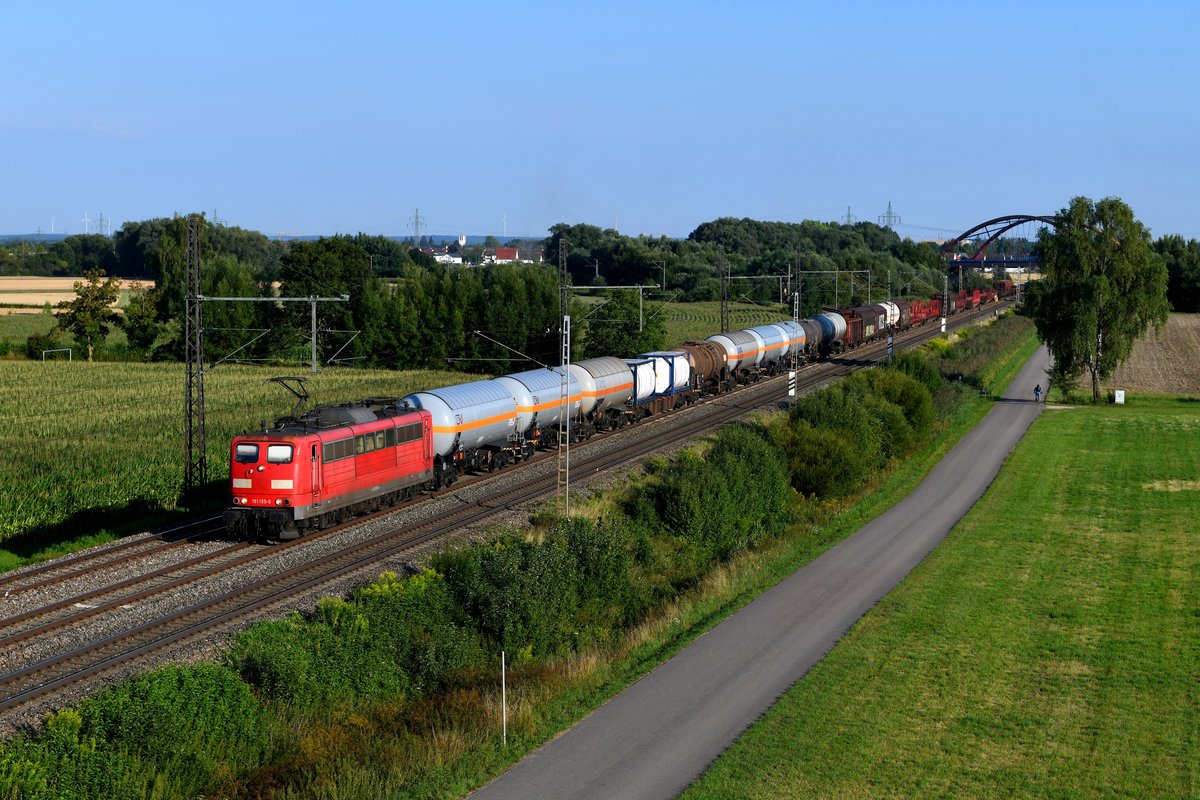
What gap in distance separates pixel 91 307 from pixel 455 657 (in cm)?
8878

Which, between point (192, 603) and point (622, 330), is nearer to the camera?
point (192, 603)

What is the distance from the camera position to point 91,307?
102062mm

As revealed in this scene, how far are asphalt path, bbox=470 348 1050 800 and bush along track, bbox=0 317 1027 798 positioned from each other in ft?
2.15

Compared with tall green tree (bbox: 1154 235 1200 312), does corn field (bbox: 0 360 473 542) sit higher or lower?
lower

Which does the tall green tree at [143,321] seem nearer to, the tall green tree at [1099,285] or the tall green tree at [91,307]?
the tall green tree at [91,307]

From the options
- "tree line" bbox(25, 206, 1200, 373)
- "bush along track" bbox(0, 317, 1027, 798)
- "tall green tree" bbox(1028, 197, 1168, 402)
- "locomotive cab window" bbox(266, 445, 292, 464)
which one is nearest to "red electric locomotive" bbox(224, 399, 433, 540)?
"locomotive cab window" bbox(266, 445, 292, 464)

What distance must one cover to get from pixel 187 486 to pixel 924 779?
2836 centimetres

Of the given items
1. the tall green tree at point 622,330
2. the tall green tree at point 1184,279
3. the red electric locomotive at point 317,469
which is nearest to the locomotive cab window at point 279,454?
the red electric locomotive at point 317,469

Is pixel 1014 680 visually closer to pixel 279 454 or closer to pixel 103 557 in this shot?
pixel 279 454

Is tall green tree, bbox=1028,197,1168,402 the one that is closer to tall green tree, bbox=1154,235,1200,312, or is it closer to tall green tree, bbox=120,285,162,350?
tall green tree, bbox=120,285,162,350

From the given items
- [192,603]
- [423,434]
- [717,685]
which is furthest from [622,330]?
[717,685]

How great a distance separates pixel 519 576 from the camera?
27.2 metres

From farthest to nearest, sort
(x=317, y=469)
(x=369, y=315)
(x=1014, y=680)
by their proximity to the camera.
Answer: (x=369, y=315)
(x=317, y=469)
(x=1014, y=680)

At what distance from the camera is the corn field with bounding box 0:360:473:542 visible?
40219mm
